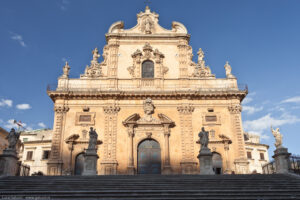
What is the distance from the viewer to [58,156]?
2180cm

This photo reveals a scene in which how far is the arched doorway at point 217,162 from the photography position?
22.1m

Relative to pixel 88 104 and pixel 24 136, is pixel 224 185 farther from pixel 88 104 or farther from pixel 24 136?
pixel 24 136

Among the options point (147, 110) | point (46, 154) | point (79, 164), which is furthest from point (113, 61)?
point (46, 154)

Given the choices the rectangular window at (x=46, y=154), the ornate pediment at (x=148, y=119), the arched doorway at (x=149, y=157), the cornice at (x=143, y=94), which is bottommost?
the arched doorway at (x=149, y=157)

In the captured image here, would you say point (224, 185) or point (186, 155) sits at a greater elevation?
point (186, 155)

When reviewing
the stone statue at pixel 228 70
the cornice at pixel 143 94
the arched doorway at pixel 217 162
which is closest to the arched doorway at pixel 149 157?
the cornice at pixel 143 94

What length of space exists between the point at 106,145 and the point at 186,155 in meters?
5.93

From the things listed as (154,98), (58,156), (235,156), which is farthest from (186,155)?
(58,156)

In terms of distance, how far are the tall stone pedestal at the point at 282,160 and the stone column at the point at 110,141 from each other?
10728mm

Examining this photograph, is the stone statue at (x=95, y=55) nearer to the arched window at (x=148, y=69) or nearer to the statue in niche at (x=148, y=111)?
the arched window at (x=148, y=69)

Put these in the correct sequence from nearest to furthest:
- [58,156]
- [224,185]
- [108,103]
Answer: [224,185] < [58,156] < [108,103]

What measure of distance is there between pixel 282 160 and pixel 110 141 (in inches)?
464

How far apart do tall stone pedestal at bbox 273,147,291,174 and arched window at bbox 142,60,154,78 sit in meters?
12.1

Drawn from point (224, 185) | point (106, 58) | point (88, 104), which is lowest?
point (224, 185)
